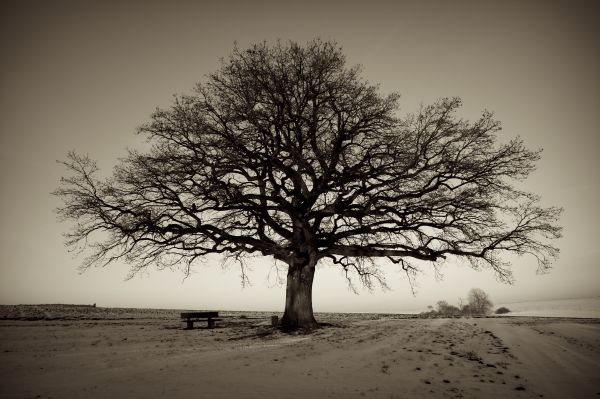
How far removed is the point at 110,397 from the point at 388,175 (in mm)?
12262

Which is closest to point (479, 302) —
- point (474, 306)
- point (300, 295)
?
point (474, 306)

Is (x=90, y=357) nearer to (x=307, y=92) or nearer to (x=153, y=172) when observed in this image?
(x=153, y=172)

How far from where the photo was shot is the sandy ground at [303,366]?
5570mm

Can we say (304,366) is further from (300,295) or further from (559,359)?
(300,295)

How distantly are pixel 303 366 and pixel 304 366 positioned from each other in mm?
21

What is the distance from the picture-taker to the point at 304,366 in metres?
7.26

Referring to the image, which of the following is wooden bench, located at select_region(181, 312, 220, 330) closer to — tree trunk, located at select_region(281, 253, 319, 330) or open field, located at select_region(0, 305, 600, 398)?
open field, located at select_region(0, 305, 600, 398)

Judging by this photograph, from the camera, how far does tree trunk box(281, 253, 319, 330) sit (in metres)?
14.8

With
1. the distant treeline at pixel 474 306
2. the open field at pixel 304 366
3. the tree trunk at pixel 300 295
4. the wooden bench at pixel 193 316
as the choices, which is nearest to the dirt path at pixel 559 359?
the open field at pixel 304 366

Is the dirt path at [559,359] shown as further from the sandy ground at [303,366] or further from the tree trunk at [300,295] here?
the tree trunk at [300,295]

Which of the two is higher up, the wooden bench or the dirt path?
the wooden bench

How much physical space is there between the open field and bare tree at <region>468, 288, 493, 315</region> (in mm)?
29711

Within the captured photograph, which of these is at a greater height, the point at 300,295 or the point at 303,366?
the point at 300,295

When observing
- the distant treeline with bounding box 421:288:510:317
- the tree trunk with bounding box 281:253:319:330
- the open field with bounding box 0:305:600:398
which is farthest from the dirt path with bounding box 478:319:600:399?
the distant treeline with bounding box 421:288:510:317
